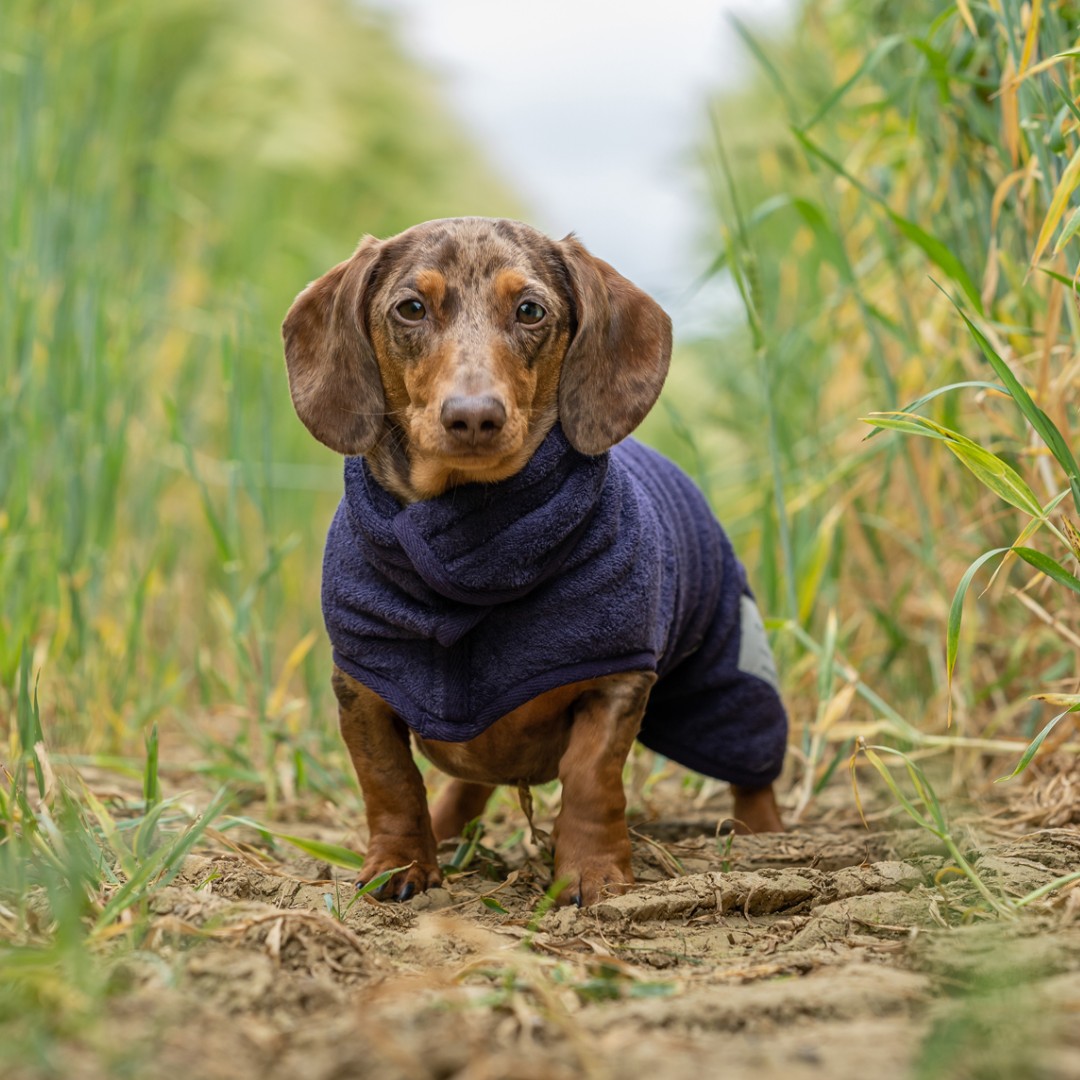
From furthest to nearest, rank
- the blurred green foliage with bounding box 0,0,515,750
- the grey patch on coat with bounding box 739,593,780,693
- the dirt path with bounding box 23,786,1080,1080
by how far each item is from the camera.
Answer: the blurred green foliage with bounding box 0,0,515,750
the grey patch on coat with bounding box 739,593,780,693
the dirt path with bounding box 23,786,1080,1080

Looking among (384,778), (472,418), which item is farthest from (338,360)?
(384,778)

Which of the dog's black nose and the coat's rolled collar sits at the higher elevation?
the dog's black nose

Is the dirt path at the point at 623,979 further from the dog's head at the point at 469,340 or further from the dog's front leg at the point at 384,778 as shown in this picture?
the dog's head at the point at 469,340

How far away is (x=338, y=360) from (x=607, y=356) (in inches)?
20.0

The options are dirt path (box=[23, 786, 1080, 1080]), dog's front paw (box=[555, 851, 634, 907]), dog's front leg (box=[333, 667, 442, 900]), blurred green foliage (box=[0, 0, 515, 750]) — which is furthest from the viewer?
blurred green foliage (box=[0, 0, 515, 750])

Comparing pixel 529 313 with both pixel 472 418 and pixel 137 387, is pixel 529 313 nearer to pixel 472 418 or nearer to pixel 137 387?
pixel 472 418

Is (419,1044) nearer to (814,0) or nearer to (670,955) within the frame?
(670,955)

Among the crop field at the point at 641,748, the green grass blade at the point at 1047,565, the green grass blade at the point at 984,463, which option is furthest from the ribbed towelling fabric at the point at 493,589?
the green grass blade at the point at 1047,565

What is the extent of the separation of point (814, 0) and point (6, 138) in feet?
8.25

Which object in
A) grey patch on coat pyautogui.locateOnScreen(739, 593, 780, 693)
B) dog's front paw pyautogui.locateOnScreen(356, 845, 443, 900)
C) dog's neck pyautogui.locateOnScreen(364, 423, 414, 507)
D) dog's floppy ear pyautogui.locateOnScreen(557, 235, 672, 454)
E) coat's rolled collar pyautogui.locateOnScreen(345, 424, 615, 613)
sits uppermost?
dog's floppy ear pyautogui.locateOnScreen(557, 235, 672, 454)

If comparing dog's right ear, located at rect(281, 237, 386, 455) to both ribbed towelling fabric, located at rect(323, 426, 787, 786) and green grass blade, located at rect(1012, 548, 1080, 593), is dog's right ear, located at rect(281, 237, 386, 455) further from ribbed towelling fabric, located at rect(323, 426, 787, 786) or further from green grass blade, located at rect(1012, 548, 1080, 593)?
green grass blade, located at rect(1012, 548, 1080, 593)

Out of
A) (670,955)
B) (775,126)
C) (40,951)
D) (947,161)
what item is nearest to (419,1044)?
(40,951)

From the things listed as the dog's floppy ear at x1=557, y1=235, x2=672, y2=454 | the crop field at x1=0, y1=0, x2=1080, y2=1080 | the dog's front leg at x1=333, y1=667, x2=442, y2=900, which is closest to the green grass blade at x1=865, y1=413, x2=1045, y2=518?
the crop field at x1=0, y1=0, x2=1080, y2=1080

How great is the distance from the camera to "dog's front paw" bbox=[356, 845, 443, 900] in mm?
2453
